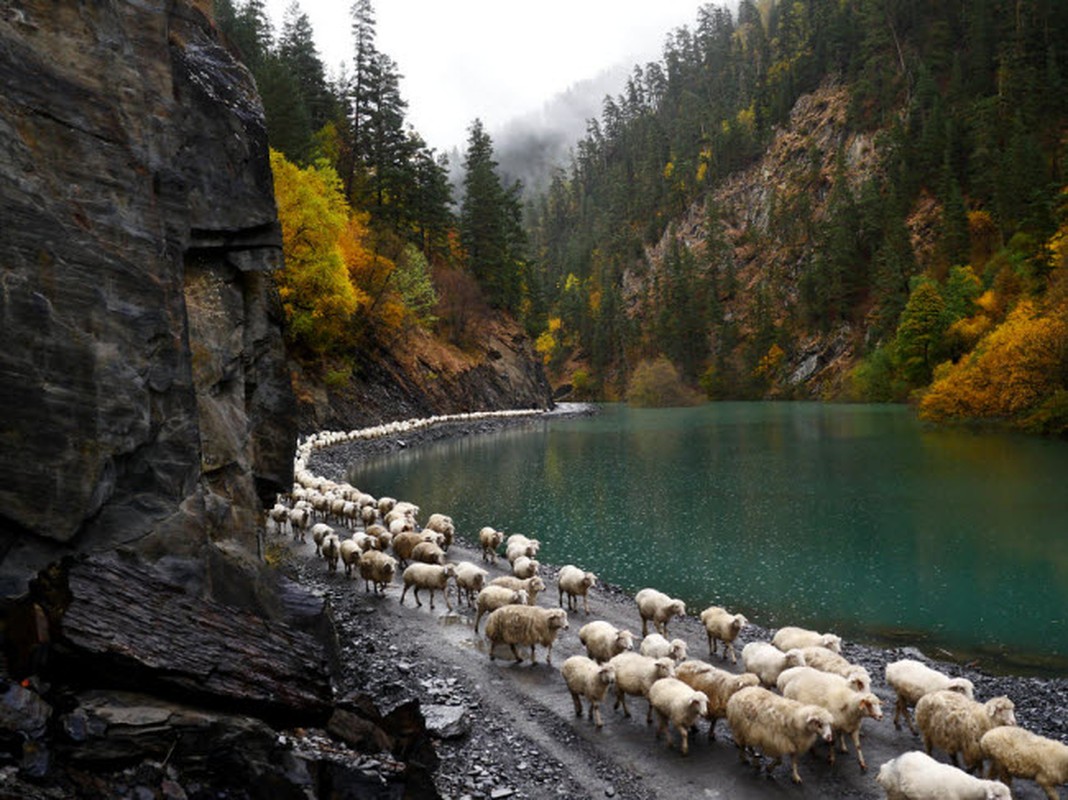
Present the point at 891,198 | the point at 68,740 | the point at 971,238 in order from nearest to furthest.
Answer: the point at 68,740 < the point at 971,238 < the point at 891,198

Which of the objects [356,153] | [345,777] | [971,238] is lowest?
[345,777]

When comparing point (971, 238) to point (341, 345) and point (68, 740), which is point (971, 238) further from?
point (68, 740)

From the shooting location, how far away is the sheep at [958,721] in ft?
30.4

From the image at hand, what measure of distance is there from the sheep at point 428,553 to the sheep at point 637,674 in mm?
8800

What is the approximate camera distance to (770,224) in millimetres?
127500

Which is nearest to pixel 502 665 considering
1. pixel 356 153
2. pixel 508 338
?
pixel 356 153

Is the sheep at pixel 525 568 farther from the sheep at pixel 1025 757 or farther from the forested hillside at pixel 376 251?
the forested hillside at pixel 376 251

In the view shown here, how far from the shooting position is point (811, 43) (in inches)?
5349

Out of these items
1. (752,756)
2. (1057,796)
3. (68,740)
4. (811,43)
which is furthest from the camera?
(811,43)

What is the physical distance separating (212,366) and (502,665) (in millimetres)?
7746

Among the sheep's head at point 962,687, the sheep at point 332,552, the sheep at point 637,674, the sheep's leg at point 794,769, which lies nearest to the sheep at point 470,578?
the sheep at point 332,552

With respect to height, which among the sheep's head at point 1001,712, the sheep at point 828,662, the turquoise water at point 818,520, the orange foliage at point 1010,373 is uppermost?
the orange foliage at point 1010,373

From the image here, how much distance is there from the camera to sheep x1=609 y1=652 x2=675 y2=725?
1094cm

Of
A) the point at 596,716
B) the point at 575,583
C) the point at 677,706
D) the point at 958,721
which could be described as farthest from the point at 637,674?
the point at 575,583
